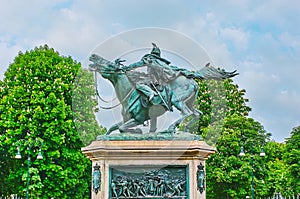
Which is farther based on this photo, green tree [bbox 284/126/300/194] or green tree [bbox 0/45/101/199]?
green tree [bbox 284/126/300/194]

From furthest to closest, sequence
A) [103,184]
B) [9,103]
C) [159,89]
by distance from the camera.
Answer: [9,103]
[159,89]
[103,184]

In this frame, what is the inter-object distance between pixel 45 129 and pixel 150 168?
17413mm

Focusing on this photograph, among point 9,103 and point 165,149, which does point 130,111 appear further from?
point 9,103

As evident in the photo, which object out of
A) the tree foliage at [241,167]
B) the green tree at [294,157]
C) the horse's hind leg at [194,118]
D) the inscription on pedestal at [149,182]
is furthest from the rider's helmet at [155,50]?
the green tree at [294,157]

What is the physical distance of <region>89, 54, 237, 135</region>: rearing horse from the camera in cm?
1398

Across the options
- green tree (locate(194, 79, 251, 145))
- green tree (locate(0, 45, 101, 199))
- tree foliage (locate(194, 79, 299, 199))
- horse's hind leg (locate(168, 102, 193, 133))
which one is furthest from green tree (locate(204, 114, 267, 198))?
horse's hind leg (locate(168, 102, 193, 133))

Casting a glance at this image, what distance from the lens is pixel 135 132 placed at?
14133 mm

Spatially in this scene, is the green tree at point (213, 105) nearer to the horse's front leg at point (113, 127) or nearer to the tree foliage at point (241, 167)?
the horse's front leg at point (113, 127)

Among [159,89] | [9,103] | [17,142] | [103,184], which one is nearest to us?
[103,184]

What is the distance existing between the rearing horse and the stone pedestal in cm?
91

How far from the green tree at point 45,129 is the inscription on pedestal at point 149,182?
16.4 meters

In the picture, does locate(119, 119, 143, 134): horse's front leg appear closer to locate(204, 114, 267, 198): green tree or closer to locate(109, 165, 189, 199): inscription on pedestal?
locate(109, 165, 189, 199): inscription on pedestal

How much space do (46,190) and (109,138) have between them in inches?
687

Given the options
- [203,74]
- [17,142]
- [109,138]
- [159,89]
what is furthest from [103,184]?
Result: [17,142]
